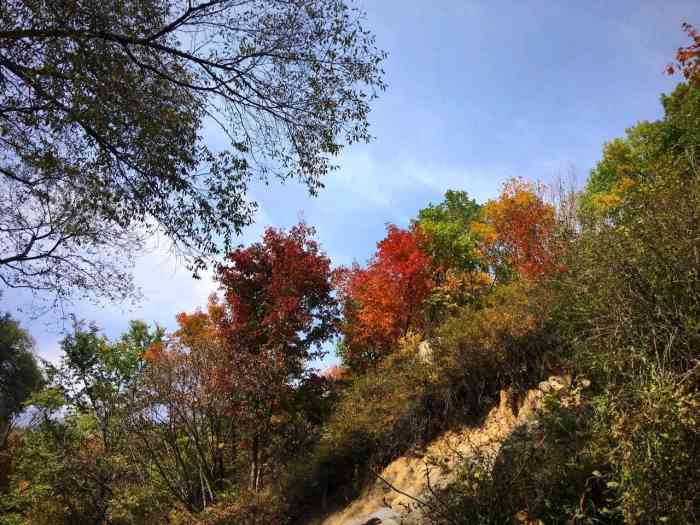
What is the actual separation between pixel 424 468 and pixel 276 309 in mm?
7516

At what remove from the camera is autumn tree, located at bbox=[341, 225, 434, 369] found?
52.3 feet

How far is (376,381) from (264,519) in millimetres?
3715

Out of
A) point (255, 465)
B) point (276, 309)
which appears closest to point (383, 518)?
point (255, 465)

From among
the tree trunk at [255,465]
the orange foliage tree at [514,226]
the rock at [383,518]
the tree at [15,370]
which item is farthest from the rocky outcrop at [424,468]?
the tree at [15,370]

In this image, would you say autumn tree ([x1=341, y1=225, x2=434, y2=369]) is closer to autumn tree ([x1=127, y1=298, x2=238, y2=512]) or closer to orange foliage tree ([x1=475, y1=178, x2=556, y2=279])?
orange foliage tree ([x1=475, y1=178, x2=556, y2=279])

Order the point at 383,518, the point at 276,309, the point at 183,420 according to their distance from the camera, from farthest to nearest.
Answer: the point at 276,309
the point at 183,420
the point at 383,518

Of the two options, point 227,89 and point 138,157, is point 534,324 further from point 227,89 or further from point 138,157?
point 138,157

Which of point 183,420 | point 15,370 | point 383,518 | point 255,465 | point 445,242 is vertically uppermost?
point 15,370

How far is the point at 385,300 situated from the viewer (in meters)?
16.0

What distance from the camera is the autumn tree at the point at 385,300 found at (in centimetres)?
1595

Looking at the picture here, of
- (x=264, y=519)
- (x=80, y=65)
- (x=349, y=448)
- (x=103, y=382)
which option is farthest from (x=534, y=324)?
(x=103, y=382)

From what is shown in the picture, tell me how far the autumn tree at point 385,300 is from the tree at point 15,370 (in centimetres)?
1686

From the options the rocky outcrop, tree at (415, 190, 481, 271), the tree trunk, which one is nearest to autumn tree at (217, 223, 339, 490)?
the tree trunk

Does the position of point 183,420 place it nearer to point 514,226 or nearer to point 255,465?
point 255,465
